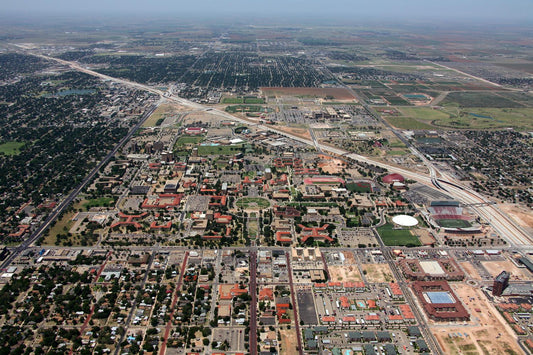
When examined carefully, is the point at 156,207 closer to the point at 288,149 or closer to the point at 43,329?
the point at 43,329

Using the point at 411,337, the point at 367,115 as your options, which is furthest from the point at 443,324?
the point at 367,115

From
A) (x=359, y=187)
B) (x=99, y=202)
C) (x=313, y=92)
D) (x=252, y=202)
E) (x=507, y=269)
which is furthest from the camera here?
(x=313, y=92)

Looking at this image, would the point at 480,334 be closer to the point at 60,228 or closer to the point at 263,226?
the point at 263,226

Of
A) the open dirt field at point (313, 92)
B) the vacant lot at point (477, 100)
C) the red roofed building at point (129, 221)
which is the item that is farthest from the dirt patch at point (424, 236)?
the vacant lot at point (477, 100)

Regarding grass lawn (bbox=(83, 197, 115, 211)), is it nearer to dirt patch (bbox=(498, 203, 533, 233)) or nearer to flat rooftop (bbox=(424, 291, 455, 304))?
flat rooftop (bbox=(424, 291, 455, 304))

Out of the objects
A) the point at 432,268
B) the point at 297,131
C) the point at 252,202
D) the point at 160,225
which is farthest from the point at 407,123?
the point at 160,225

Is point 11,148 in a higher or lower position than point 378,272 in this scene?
higher
